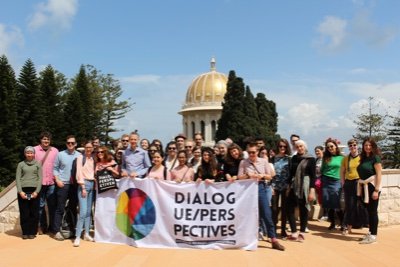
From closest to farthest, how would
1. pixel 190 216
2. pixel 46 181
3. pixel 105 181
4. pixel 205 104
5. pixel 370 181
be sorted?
pixel 190 216 → pixel 105 181 → pixel 370 181 → pixel 46 181 → pixel 205 104

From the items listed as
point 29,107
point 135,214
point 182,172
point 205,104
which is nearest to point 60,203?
point 135,214

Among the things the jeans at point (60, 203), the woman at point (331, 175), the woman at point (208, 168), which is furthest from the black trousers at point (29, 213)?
the woman at point (331, 175)

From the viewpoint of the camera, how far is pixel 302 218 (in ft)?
25.6

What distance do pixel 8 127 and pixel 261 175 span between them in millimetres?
29378

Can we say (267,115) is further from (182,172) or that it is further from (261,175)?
(261,175)

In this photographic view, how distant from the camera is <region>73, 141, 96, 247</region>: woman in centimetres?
751

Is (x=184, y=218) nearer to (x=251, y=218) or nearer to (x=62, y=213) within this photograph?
(x=251, y=218)

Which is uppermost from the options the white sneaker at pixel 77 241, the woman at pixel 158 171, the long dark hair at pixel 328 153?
the long dark hair at pixel 328 153

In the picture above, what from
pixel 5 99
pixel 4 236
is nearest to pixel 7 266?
pixel 4 236

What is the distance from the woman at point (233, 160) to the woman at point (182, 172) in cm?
62

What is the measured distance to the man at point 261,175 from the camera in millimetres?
6988

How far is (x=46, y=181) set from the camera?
8180 millimetres

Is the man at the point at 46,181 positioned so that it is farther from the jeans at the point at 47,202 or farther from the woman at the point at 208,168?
the woman at the point at 208,168

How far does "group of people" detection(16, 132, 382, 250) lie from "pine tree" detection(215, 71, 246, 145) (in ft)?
128
